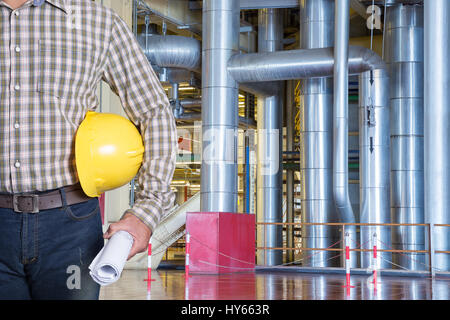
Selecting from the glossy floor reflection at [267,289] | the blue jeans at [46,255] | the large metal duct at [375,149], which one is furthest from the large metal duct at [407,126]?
the blue jeans at [46,255]

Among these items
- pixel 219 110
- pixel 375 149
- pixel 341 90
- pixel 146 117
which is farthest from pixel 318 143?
pixel 146 117

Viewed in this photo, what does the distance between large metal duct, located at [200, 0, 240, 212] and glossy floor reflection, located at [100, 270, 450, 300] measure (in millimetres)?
2431

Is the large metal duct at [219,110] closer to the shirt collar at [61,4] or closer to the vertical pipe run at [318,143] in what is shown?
the vertical pipe run at [318,143]

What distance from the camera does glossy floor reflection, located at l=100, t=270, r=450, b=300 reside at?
9.66 meters

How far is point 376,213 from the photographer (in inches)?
651

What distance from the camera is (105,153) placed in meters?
1.87

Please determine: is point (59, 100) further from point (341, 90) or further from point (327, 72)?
point (327, 72)

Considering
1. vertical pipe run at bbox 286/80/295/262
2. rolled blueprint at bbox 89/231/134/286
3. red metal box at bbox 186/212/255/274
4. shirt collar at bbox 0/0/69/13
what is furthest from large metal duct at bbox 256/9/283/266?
rolled blueprint at bbox 89/231/134/286

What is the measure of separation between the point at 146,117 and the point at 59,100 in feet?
0.82

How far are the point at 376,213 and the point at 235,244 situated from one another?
11.4ft

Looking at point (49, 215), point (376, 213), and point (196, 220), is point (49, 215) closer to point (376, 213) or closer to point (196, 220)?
point (196, 220)

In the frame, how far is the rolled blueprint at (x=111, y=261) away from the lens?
1659mm
